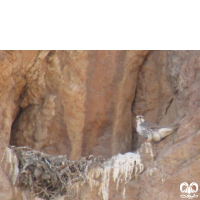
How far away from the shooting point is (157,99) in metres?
7.99

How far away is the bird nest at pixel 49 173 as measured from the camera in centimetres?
638

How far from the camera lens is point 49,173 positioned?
21.2ft

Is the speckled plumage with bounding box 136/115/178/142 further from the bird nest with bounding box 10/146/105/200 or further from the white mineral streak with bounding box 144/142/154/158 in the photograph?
the bird nest with bounding box 10/146/105/200

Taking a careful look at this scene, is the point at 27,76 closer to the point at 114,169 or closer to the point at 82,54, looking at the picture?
the point at 82,54

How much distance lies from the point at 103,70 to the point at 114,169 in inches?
75.6

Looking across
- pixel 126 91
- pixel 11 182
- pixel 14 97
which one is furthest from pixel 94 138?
pixel 11 182

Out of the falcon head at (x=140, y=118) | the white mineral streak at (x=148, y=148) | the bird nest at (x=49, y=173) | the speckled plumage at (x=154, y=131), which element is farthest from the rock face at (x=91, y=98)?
the bird nest at (x=49, y=173)

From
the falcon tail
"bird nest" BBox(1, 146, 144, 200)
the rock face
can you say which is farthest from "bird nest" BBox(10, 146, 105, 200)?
the rock face

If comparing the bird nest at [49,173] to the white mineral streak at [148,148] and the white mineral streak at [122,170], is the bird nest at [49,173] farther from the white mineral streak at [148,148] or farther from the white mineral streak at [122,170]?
the white mineral streak at [148,148]

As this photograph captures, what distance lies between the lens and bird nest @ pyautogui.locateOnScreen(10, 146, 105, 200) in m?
6.38

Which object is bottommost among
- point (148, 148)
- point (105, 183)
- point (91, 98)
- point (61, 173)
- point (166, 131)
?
point (105, 183)

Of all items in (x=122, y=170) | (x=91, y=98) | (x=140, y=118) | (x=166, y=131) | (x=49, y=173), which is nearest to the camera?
(x=49, y=173)

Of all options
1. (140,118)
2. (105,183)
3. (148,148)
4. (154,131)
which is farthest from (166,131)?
(105,183)

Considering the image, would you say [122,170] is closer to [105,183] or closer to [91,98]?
[105,183]
